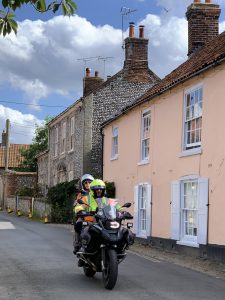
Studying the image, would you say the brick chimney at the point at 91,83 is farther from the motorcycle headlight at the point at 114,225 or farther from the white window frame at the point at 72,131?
the motorcycle headlight at the point at 114,225

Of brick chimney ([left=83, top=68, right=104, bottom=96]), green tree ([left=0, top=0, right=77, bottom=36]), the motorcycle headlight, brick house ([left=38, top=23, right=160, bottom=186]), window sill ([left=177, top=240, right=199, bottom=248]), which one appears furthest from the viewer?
brick chimney ([left=83, top=68, right=104, bottom=96])

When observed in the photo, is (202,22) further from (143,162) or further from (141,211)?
(141,211)

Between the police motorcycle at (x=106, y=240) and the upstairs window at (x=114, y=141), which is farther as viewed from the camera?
the upstairs window at (x=114, y=141)

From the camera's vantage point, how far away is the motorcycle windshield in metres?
8.96

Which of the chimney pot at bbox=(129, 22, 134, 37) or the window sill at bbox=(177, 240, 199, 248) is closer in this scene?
the window sill at bbox=(177, 240, 199, 248)

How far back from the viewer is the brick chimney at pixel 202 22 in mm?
20859

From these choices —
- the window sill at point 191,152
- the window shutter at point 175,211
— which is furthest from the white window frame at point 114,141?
the window sill at point 191,152

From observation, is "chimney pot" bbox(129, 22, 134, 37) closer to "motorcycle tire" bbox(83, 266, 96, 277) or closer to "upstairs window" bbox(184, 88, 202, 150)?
"upstairs window" bbox(184, 88, 202, 150)

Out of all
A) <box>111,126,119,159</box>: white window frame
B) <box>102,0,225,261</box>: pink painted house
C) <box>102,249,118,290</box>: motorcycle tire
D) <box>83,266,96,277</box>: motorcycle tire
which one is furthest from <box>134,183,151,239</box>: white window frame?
<box>102,249,118,290</box>: motorcycle tire

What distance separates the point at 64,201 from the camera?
29172 millimetres

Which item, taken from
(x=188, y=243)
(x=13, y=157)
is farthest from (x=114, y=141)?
(x=13, y=157)

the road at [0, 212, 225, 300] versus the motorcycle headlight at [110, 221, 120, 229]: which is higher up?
the motorcycle headlight at [110, 221, 120, 229]

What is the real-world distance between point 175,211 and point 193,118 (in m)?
2.84

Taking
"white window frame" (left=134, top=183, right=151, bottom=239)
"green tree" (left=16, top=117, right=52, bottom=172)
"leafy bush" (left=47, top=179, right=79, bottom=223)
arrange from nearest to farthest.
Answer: "white window frame" (left=134, top=183, right=151, bottom=239) < "leafy bush" (left=47, top=179, right=79, bottom=223) < "green tree" (left=16, top=117, right=52, bottom=172)
